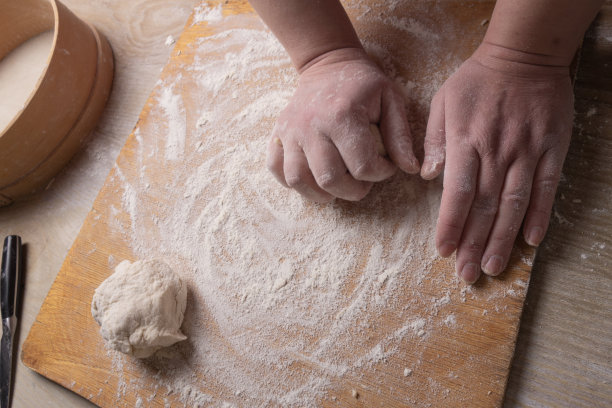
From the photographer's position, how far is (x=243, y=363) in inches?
26.7

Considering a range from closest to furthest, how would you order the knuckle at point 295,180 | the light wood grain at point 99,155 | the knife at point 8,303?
1. the knuckle at point 295,180
2. the knife at point 8,303
3. the light wood grain at point 99,155

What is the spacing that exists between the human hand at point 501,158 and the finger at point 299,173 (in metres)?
0.21

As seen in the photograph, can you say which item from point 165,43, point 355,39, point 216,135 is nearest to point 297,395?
point 216,135

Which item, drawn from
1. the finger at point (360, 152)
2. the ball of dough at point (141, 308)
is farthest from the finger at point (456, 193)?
the ball of dough at point (141, 308)

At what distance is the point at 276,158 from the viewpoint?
0.67 m

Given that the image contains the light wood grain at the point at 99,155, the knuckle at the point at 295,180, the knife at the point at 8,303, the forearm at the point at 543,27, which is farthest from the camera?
the light wood grain at the point at 99,155

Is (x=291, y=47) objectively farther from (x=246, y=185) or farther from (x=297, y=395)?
(x=297, y=395)

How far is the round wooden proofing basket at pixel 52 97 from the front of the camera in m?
0.84

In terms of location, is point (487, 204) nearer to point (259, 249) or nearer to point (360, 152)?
point (360, 152)

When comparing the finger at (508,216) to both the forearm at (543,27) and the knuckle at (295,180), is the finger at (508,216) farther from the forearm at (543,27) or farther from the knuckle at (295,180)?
the knuckle at (295,180)

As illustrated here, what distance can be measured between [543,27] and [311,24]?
36cm

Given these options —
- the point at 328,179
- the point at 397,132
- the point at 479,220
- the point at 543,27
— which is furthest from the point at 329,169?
the point at 543,27

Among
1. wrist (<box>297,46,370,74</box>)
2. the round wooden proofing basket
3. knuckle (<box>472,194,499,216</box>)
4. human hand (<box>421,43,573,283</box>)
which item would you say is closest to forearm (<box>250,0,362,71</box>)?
wrist (<box>297,46,370,74</box>)

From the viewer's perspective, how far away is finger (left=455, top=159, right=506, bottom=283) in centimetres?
55
